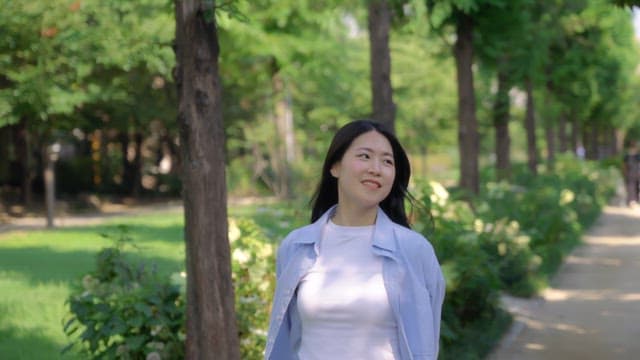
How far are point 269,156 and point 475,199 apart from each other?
90.8 feet

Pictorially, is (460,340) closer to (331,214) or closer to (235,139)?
(331,214)

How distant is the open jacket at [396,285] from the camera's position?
3209 mm

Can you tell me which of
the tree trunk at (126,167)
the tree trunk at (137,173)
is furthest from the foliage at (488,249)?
the tree trunk at (126,167)

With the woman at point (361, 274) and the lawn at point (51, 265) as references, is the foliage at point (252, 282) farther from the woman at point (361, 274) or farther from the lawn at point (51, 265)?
the woman at point (361, 274)

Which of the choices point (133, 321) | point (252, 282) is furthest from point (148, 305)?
point (252, 282)

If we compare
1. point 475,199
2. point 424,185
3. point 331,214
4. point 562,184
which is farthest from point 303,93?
point 331,214

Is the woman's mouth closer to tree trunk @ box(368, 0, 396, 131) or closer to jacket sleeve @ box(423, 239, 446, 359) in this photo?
jacket sleeve @ box(423, 239, 446, 359)

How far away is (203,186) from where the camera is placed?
18.6 feet

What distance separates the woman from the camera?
3.21m

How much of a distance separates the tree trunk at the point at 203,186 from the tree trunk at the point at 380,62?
468 cm

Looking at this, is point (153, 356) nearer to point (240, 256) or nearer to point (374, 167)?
point (240, 256)

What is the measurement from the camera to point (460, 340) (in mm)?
8883

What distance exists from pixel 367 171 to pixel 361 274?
13.1 inches

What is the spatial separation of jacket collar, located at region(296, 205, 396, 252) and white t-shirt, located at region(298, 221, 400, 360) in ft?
0.12
